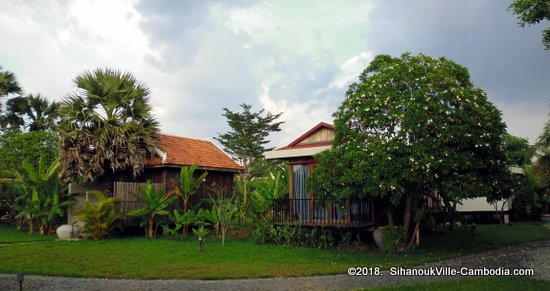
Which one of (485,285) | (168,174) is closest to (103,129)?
(168,174)

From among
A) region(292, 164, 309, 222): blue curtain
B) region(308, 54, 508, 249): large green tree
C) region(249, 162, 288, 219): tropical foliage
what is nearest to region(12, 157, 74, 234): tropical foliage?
region(249, 162, 288, 219): tropical foliage

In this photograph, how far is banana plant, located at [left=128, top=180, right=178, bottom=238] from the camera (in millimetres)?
16678

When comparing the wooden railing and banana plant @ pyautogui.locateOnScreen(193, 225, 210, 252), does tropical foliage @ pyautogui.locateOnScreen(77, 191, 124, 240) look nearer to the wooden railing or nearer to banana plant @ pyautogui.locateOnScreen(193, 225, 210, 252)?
banana plant @ pyautogui.locateOnScreen(193, 225, 210, 252)

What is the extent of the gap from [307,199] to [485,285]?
761 cm

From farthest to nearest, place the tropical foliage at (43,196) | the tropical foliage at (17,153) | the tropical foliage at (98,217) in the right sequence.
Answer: the tropical foliage at (17,153) < the tropical foliage at (43,196) < the tropical foliage at (98,217)

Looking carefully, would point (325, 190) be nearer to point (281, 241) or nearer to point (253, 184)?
point (281, 241)

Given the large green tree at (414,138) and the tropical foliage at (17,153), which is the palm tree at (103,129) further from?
the large green tree at (414,138)

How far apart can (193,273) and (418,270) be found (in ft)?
16.4

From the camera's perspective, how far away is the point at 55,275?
9.45 metres

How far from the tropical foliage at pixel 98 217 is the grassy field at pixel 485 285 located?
38.8ft

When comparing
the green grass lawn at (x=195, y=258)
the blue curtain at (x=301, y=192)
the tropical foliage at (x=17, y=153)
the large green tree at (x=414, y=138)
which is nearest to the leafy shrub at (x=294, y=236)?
the green grass lawn at (x=195, y=258)

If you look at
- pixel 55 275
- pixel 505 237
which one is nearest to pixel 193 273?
pixel 55 275

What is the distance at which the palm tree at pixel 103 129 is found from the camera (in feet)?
59.4

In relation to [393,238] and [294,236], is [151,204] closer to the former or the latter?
[294,236]
